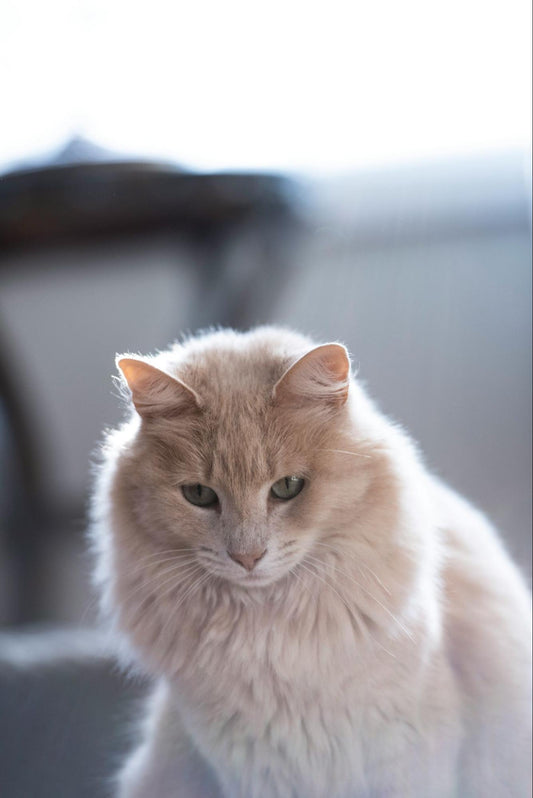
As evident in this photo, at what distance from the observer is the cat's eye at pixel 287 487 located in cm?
93

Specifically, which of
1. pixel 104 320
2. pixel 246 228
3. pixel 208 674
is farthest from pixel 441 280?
pixel 208 674

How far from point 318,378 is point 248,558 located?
21 cm

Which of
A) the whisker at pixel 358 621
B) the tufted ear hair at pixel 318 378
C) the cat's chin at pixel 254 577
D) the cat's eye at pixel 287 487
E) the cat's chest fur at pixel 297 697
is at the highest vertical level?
the tufted ear hair at pixel 318 378

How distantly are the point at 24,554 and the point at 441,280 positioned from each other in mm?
1237

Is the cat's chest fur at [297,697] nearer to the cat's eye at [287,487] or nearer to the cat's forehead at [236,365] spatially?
the cat's eye at [287,487]

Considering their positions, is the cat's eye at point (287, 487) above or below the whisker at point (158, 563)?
above

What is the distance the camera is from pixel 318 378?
0.90 metres

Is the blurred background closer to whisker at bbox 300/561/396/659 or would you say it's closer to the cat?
the cat

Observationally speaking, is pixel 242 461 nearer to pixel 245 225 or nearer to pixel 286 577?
pixel 286 577

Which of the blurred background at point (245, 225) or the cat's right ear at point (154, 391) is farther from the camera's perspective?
the blurred background at point (245, 225)

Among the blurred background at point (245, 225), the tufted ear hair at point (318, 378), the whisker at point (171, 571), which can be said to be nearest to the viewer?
the tufted ear hair at point (318, 378)

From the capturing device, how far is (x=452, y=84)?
127 cm

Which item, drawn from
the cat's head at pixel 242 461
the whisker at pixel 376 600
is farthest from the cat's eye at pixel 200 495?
the whisker at pixel 376 600

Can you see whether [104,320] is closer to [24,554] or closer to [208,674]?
[24,554]
